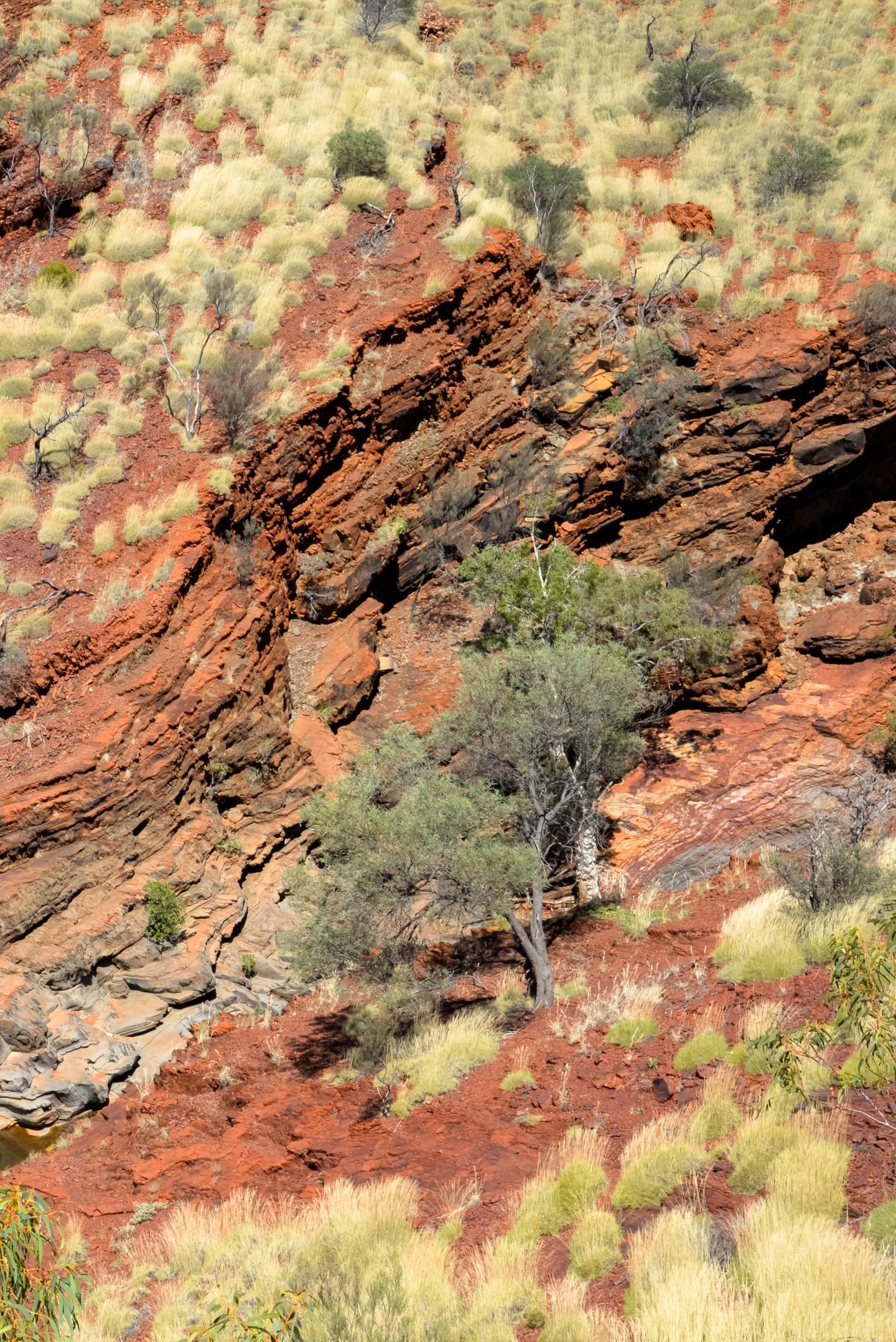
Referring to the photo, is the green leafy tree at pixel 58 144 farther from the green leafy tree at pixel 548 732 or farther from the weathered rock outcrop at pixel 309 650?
the green leafy tree at pixel 548 732

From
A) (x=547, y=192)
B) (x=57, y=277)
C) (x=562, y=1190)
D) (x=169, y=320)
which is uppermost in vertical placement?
(x=57, y=277)

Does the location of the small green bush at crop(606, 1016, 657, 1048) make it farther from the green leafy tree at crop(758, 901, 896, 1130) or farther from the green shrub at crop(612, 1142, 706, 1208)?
the green shrub at crop(612, 1142, 706, 1208)

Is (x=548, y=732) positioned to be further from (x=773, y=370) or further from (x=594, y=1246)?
(x=773, y=370)

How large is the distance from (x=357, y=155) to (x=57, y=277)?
8.27 m

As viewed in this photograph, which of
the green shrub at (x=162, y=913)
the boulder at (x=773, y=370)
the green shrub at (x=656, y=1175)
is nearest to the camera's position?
the green shrub at (x=656, y=1175)

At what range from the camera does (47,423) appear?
1848cm

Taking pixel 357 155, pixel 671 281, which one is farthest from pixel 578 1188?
pixel 357 155

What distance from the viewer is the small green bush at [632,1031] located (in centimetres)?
1038

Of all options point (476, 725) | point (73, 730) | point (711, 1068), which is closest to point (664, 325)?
point (476, 725)

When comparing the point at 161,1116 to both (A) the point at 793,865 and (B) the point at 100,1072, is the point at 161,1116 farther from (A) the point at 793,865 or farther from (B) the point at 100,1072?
(A) the point at 793,865

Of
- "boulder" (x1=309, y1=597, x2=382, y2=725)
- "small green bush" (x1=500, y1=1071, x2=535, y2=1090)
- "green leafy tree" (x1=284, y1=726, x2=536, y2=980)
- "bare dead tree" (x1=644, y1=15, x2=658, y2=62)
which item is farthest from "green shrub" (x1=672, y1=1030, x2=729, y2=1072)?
"bare dead tree" (x1=644, y1=15, x2=658, y2=62)

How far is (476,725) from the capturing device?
15914 millimetres

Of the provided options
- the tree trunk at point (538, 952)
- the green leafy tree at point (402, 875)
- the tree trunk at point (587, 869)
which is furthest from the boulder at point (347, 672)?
the tree trunk at point (538, 952)

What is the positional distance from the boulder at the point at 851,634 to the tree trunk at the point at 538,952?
1013 centimetres
